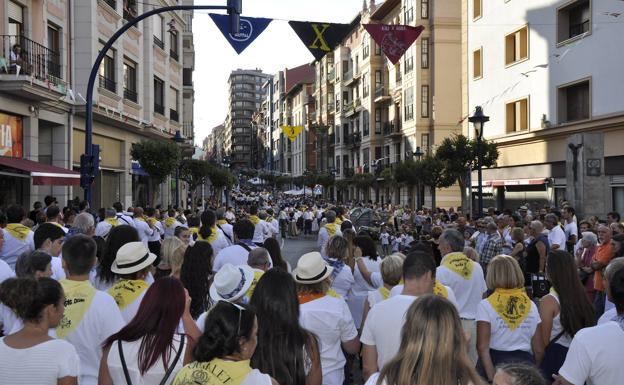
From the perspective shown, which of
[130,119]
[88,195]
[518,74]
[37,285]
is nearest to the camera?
[37,285]

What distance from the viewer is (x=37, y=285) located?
139 inches

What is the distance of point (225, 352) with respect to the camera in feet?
9.39

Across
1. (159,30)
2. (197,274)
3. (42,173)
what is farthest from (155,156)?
(197,274)

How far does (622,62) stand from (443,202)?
2153 centimetres

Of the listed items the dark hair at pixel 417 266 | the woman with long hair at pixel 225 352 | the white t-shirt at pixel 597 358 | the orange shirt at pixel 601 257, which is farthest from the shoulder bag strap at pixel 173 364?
the orange shirt at pixel 601 257

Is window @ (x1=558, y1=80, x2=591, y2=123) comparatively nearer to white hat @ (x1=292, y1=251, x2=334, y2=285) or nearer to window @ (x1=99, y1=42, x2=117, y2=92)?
window @ (x1=99, y1=42, x2=117, y2=92)

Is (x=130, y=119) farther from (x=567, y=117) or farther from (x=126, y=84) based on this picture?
(x=567, y=117)

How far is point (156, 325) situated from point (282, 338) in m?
0.73

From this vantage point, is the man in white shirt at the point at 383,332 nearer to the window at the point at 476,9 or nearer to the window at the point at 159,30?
the window at the point at 159,30

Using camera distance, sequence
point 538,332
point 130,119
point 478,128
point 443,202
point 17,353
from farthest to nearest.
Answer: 1. point 443,202
2. point 130,119
3. point 478,128
4. point 538,332
5. point 17,353

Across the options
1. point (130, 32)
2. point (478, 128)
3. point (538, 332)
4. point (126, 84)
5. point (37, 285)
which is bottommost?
point (538, 332)

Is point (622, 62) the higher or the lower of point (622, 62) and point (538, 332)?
the higher

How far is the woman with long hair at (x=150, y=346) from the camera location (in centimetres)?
341

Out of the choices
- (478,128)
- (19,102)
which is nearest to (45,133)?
(19,102)
